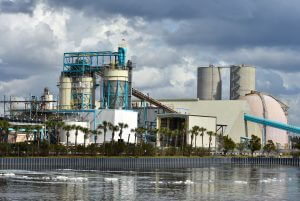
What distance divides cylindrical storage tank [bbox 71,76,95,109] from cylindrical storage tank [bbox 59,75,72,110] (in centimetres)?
110

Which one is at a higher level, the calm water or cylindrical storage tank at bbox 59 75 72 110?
cylindrical storage tank at bbox 59 75 72 110

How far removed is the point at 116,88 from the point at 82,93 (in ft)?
29.2

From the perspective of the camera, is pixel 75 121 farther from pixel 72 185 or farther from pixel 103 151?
pixel 72 185

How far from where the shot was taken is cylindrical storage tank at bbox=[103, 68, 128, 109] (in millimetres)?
161875

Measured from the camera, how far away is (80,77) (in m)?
163

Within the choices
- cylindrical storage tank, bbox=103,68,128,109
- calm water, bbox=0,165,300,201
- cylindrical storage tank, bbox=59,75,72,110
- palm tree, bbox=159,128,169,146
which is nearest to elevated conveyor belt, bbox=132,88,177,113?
palm tree, bbox=159,128,169,146

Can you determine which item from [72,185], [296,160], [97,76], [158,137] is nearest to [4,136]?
[97,76]

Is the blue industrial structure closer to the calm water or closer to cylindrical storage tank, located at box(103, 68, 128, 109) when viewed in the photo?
cylindrical storage tank, located at box(103, 68, 128, 109)

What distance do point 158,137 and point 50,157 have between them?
5780 centimetres

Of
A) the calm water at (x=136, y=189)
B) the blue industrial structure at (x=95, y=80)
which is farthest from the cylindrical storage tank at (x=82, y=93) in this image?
the calm water at (x=136, y=189)

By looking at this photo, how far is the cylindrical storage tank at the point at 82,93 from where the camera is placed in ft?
534

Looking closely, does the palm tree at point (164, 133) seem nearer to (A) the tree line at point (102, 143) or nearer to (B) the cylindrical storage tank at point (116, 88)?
(A) the tree line at point (102, 143)

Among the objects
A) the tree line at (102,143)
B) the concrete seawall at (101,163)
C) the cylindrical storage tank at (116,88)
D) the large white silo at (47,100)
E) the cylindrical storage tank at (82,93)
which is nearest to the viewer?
the concrete seawall at (101,163)

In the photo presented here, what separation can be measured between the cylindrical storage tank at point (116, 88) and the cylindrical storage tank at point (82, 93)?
3914mm
